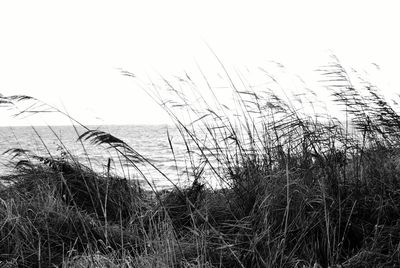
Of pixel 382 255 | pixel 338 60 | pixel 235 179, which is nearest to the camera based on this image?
pixel 382 255

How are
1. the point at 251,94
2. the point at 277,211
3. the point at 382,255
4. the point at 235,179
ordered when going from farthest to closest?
the point at 251,94 → the point at 235,179 → the point at 277,211 → the point at 382,255

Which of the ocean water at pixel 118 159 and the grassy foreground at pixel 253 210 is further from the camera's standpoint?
the ocean water at pixel 118 159

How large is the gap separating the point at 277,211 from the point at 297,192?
194mm

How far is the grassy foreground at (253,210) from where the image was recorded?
2180 millimetres

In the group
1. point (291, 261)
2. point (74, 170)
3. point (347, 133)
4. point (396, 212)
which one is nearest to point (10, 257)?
point (74, 170)

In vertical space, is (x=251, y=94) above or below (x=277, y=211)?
above

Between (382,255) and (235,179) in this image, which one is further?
(235,179)

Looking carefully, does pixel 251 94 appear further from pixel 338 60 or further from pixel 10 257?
pixel 10 257

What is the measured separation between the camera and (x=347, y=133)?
3.36m

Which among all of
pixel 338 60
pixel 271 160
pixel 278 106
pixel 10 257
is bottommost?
pixel 10 257

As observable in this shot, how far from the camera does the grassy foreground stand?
218cm

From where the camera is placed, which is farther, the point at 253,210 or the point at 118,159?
the point at 118,159

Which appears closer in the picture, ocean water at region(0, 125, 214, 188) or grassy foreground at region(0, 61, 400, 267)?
grassy foreground at region(0, 61, 400, 267)

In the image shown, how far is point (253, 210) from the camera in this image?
2426 mm
